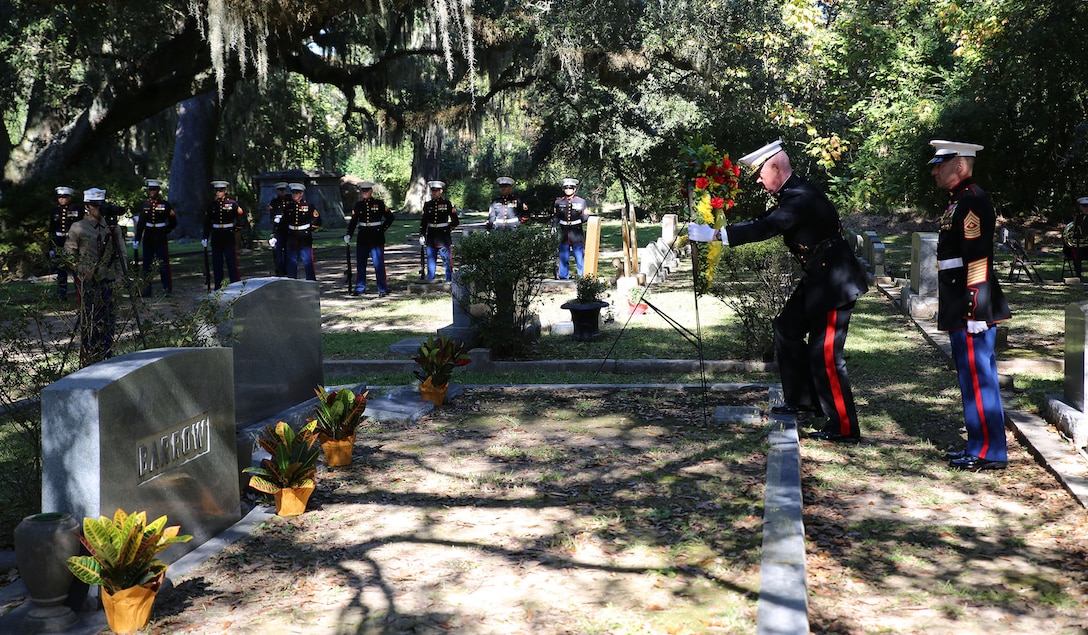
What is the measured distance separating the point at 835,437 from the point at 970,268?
1.46 m

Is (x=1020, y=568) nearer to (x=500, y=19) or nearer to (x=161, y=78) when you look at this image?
(x=500, y=19)

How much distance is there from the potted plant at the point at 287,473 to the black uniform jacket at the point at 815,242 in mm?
3082

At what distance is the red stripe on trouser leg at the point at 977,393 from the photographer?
250 inches

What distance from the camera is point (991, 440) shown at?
6.38m

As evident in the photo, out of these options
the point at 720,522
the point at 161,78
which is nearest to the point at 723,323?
the point at 720,522

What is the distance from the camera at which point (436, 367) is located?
8391mm

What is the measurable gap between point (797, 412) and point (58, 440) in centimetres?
494

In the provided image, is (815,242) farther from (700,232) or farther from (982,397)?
(982,397)

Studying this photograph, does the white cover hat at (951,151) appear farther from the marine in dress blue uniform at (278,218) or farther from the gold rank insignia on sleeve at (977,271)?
the marine in dress blue uniform at (278,218)

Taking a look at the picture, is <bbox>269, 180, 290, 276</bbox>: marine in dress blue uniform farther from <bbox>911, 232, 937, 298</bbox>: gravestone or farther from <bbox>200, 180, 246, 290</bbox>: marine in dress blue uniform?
<bbox>911, 232, 937, 298</bbox>: gravestone

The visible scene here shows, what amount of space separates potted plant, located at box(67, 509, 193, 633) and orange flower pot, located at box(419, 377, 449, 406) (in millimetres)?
4293

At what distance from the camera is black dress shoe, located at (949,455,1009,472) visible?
6398 millimetres

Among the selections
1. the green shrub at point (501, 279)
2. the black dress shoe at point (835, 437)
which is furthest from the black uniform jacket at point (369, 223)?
the black dress shoe at point (835, 437)

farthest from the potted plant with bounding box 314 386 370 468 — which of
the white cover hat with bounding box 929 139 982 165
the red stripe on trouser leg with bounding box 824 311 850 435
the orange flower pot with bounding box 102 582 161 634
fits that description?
the white cover hat with bounding box 929 139 982 165
